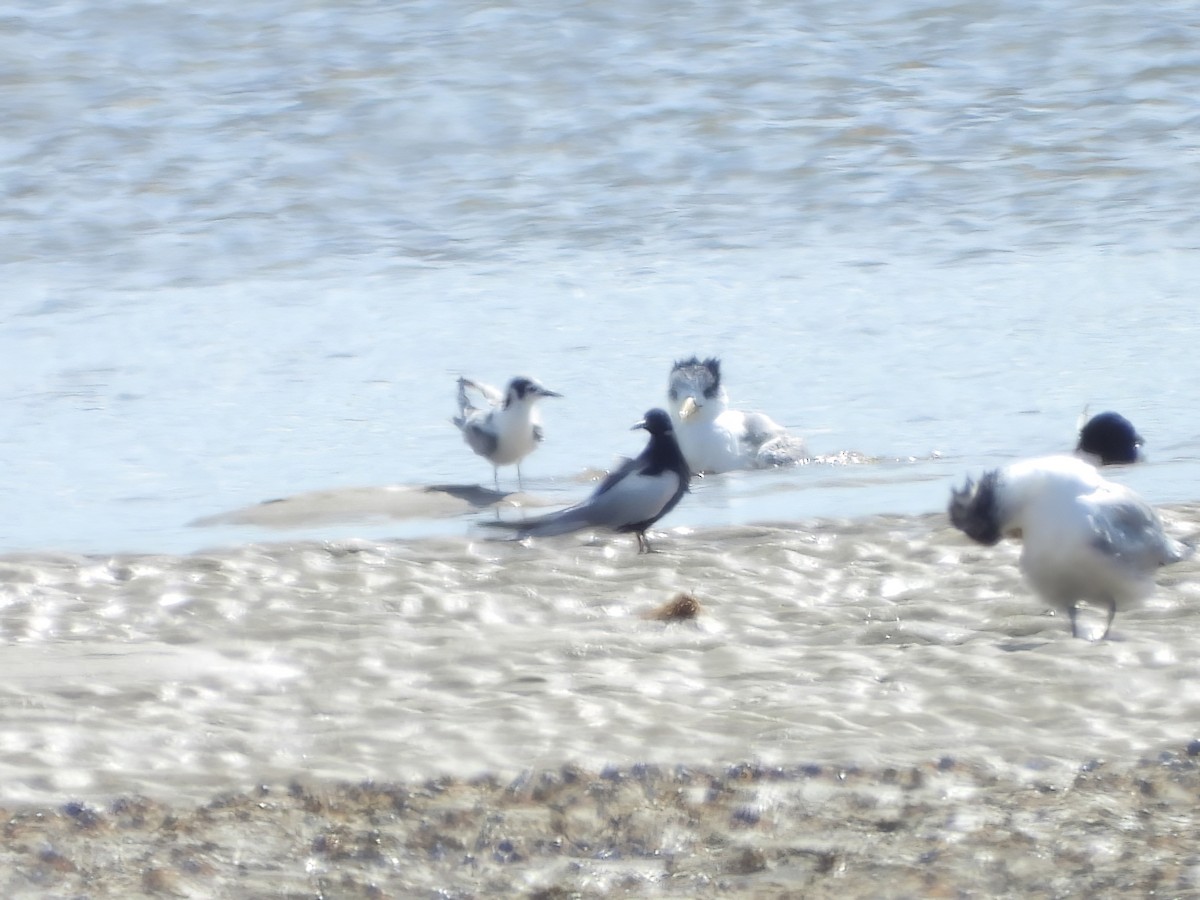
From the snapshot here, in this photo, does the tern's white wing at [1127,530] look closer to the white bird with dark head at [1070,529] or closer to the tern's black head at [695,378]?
the white bird with dark head at [1070,529]

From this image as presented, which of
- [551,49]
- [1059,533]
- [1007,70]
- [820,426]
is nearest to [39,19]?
[551,49]

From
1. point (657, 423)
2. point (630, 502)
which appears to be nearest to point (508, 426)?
point (657, 423)

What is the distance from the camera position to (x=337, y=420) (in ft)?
39.7

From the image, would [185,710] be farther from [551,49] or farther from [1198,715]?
[551,49]

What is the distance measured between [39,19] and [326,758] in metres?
22.3

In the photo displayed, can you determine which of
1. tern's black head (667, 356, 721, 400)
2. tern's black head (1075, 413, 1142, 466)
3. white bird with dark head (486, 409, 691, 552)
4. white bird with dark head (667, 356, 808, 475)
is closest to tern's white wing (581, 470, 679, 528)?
white bird with dark head (486, 409, 691, 552)

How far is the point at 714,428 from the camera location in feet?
38.0

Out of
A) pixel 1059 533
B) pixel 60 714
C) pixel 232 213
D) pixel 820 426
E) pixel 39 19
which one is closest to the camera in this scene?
pixel 60 714

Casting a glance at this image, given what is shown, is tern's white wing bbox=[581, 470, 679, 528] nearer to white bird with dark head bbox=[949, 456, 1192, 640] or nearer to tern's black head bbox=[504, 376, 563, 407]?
tern's black head bbox=[504, 376, 563, 407]

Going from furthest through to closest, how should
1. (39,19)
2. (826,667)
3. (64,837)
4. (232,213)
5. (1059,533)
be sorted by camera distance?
(39,19) < (232,213) < (1059,533) < (826,667) < (64,837)

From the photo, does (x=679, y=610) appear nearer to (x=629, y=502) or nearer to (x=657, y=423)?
(x=629, y=502)

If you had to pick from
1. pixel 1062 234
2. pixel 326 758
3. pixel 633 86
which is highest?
pixel 633 86

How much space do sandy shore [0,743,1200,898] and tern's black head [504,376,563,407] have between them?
6055mm

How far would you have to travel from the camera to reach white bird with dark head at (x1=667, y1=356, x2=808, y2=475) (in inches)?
444
